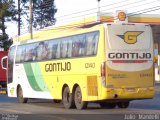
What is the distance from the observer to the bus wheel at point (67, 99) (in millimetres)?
23703

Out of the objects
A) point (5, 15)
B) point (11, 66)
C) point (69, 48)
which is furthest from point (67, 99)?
point (5, 15)

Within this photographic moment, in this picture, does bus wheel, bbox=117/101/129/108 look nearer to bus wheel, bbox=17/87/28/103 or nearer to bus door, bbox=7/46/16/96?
bus wheel, bbox=17/87/28/103

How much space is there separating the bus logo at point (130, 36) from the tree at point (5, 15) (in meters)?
48.7

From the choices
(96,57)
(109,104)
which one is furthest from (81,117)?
(109,104)

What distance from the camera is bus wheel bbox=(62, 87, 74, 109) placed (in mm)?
23703

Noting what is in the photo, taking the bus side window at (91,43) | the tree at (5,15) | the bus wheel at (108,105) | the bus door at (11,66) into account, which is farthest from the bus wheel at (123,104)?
the tree at (5,15)

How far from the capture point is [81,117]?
18828 millimetres

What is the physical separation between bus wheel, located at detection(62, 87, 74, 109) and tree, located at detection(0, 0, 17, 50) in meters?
46.3

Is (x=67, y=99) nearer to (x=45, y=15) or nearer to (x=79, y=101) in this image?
(x=79, y=101)

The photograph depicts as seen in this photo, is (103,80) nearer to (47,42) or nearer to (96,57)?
(96,57)

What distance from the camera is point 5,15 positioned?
233 ft

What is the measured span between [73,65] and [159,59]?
125 ft

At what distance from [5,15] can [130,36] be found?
50.2m

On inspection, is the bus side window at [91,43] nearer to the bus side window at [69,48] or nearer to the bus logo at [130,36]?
the bus logo at [130,36]
